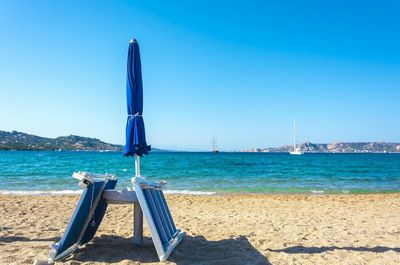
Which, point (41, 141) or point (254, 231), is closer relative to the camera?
point (254, 231)

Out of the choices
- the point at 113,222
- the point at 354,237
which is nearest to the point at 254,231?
the point at 354,237

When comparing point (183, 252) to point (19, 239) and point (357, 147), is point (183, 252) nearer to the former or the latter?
point (19, 239)

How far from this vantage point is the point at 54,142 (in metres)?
140

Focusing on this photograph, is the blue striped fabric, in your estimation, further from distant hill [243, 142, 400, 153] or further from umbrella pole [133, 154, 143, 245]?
distant hill [243, 142, 400, 153]

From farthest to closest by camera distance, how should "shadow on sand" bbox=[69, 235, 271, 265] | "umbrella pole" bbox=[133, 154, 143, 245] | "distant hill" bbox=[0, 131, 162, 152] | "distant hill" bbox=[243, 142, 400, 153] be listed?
"distant hill" bbox=[243, 142, 400, 153] < "distant hill" bbox=[0, 131, 162, 152] < "umbrella pole" bbox=[133, 154, 143, 245] < "shadow on sand" bbox=[69, 235, 271, 265]

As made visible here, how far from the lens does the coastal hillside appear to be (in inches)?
5118

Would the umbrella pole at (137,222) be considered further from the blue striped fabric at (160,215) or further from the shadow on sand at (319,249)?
the shadow on sand at (319,249)

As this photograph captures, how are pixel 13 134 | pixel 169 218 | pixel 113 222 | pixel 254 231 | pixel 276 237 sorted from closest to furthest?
pixel 169 218
pixel 276 237
pixel 254 231
pixel 113 222
pixel 13 134

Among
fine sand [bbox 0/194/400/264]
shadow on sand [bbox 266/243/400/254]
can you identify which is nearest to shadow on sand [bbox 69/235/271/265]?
fine sand [bbox 0/194/400/264]

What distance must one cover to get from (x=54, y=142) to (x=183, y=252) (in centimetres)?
14683

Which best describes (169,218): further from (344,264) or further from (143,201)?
(344,264)

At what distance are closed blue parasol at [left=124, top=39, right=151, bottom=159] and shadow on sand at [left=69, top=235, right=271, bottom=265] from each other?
1.54m

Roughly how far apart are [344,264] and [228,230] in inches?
104

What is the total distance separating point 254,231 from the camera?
7.13 m
